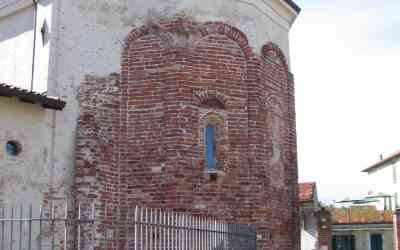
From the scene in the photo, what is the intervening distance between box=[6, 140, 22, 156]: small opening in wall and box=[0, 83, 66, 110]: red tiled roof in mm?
808

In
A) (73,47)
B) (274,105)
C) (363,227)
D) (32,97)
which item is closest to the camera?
(32,97)

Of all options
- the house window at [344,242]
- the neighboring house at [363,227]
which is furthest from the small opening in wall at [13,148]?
the house window at [344,242]

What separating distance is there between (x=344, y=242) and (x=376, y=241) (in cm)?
181

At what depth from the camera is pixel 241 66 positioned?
1352cm

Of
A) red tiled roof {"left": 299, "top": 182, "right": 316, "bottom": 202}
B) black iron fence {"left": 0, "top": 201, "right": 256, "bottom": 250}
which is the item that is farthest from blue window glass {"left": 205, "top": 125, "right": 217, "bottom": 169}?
red tiled roof {"left": 299, "top": 182, "right": 316, "bottom": 202}

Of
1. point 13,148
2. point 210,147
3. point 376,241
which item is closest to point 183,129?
point 210,147

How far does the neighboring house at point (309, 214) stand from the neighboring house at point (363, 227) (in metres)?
11.9

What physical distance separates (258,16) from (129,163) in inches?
179

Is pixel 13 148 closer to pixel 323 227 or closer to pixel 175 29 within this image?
pixel 175 29

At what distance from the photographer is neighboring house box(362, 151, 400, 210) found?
121ft

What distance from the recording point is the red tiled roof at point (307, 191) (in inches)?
723

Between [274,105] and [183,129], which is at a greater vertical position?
[274,105]

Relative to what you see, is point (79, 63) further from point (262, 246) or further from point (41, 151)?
point (262, 246)

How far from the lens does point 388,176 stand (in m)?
38.6
